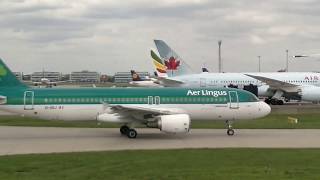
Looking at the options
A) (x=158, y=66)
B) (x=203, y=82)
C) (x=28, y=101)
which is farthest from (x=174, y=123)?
(x=158, y=66)

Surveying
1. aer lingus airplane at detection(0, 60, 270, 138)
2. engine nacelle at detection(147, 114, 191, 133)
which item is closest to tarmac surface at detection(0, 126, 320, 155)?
engine nacelle at detection(147, 114, 191, 133)

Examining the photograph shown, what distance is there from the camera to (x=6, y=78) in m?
25.1

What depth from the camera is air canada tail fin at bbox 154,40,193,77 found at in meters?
58.8

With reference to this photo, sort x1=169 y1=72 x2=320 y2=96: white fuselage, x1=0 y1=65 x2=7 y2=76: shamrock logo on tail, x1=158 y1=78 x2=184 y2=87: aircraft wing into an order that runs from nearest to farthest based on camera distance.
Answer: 1. x1=0 y1=65 x2=7 y2=76: shamrock logo on tail
2. x1=169 y1=72 x2=320 y2=96: white fuselage
3. x1=158 y1=78 x2=184 y2=87: aircraft wing

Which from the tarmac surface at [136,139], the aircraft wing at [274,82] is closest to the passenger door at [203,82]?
the aircraft wing at [274,82]

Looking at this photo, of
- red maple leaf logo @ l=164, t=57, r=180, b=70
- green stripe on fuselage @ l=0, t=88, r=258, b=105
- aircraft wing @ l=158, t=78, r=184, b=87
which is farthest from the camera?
red maple leaf logo @ l=164, t=57, r=180, b=70

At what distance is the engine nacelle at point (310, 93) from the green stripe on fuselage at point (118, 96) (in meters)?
27.2

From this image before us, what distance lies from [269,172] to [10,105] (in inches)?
584

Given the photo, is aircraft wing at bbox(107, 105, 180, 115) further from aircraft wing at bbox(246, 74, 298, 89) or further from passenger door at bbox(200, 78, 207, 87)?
passenger door at bbox(200, 78, 207, 87)

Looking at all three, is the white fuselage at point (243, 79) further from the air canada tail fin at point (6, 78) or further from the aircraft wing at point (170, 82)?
the air canada tail fin at point (6, 78)

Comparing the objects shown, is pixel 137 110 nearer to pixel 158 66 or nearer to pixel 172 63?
pixel 172 63

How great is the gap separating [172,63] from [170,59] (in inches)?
20.3

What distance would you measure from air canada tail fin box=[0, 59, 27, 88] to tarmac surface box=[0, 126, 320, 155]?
2.53 metres

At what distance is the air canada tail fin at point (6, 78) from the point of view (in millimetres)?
25062
